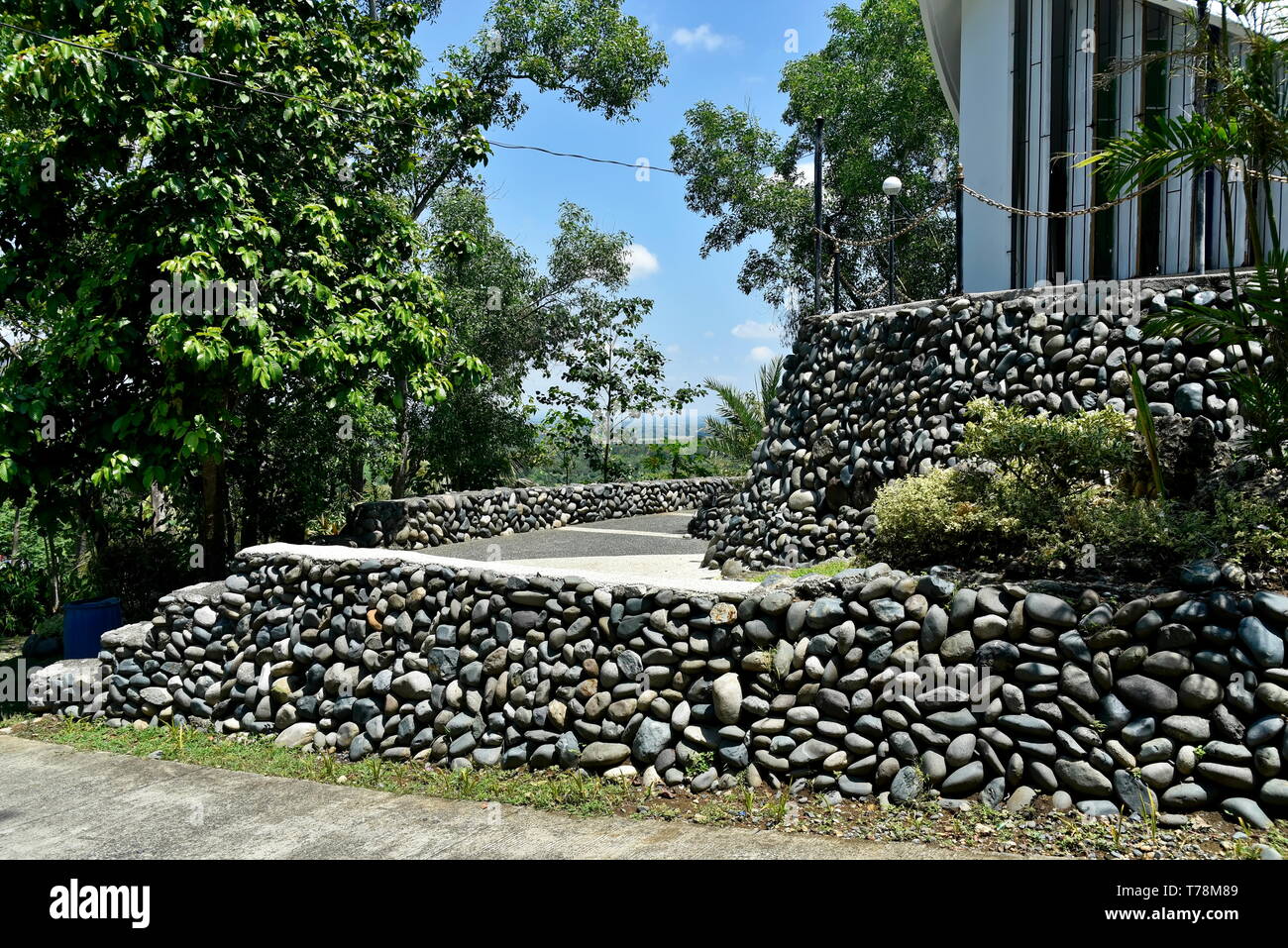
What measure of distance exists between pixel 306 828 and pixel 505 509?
34.5 feet

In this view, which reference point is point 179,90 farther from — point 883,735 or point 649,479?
point 649,479

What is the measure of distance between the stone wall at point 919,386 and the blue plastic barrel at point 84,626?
6131 millimetres

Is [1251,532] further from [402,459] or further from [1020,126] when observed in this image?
[402,459]

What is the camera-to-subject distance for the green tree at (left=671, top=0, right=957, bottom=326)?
2011 cm

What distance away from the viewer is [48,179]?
8133 millimetres

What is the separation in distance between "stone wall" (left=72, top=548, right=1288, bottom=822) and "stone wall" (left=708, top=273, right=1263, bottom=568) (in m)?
3.34

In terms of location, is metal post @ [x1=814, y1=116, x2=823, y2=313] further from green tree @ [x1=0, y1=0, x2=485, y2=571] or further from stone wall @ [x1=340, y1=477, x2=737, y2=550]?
stone wall @ [x1=340, y1=477, x2=737, y2=550]

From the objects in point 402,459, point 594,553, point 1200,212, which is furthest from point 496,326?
point 1200,212

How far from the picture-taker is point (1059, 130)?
10.5m

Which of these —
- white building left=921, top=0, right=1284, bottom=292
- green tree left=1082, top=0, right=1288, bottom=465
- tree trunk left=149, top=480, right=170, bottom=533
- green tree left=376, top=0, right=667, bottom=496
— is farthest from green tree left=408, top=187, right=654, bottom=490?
green tree left=1082, top=0, right=1288, bottom=465
